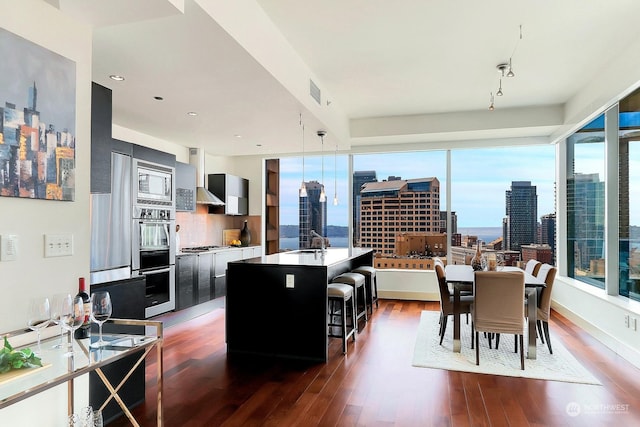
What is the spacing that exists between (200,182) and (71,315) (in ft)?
16.6

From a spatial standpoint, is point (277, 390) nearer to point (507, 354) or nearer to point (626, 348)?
point (507, 354)

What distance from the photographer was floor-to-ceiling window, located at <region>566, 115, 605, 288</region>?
4812 millimetres

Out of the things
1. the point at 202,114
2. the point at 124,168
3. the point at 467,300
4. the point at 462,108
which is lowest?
the point at 467,300

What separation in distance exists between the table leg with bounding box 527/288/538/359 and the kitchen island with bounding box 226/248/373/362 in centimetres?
192

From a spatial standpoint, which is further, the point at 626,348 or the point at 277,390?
the point at 626,348

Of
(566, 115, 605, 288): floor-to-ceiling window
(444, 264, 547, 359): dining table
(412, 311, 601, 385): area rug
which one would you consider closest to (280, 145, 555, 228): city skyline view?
(566, 115, 605, 288): floor-to-ceiling window

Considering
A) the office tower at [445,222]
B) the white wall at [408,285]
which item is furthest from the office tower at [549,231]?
the white wall at [408,285]

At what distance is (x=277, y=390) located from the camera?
310 cm

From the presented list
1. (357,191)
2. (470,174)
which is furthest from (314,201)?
(470,174)

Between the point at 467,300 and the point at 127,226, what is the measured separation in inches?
145

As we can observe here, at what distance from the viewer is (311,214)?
7594 mm

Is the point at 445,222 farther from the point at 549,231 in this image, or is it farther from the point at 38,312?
the point at 38,312

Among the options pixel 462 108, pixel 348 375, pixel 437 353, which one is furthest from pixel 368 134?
pixel 348 375

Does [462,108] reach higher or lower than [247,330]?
higher
